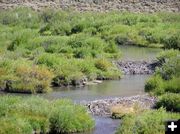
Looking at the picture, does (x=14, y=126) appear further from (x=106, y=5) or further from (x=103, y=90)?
(x=106, y=5)

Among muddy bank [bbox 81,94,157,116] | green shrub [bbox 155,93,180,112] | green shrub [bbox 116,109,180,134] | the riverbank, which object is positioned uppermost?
green shrub [bbox 116,109,180,134]

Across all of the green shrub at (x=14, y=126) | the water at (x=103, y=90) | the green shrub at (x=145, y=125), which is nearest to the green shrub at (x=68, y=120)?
the green shrub at (x=14, y=126)

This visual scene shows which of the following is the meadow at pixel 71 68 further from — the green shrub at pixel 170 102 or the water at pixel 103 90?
the water at pixel 103 90

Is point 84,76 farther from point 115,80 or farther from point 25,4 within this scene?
point 25,4

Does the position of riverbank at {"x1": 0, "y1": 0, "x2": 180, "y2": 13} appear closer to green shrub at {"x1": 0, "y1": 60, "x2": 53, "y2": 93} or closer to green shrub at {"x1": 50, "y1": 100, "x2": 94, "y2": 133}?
green shrub at {"x1": 0, "y1": 60, "x2": 53, "y2": 93}

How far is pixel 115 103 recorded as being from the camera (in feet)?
96.0

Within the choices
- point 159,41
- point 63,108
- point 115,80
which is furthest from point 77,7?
point 63,108

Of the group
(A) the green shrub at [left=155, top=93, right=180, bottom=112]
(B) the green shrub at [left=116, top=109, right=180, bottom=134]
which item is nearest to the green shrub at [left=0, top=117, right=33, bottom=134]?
(B) the green shrub at [left=116, top=109, right=180, bottom=134]

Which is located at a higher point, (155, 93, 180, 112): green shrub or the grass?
(155, 93, 180, 112): green shrub

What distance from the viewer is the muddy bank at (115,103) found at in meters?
27.7

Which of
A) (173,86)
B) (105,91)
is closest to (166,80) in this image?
(173,86)

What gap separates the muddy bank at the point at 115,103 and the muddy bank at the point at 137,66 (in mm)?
11667

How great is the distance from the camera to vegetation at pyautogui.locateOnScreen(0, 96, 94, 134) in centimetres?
2269

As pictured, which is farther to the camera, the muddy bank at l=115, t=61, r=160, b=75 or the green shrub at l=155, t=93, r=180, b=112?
the muddy bank at l=115, t=61, r=160, b=75
